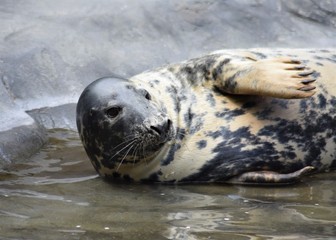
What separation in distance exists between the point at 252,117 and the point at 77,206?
4.11 feet

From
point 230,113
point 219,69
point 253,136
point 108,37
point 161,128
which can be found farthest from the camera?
point 108,37

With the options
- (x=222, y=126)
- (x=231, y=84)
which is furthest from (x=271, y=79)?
(x=222, y=126)

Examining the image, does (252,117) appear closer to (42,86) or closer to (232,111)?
(232,111)

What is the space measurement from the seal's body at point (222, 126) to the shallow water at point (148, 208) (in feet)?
0.40

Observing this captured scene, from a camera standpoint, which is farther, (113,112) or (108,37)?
(108,37)

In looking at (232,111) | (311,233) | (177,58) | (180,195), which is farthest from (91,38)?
(311,233)

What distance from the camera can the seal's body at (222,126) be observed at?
4949 mm

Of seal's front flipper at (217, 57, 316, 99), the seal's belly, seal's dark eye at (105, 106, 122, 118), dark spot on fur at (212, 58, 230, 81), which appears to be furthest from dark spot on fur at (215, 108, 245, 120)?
seal's dark eye at (105, 106, 122, 118)

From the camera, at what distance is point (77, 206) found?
4.45m

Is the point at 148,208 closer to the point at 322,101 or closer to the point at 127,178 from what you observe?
the point at 127,178

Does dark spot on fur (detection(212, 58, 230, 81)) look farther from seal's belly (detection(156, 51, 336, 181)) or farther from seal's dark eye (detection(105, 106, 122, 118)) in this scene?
seal's dark eye (detection(105, 106, 122, 118))

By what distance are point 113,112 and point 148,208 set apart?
782 mm

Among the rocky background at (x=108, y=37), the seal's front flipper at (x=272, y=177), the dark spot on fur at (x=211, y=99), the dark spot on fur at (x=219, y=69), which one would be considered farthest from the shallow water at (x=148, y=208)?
the rocky background at (x=108, y=37)

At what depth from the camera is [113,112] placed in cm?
500
